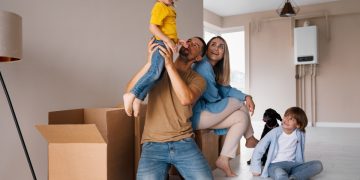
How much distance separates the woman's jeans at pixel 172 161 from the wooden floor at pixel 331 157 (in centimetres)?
75

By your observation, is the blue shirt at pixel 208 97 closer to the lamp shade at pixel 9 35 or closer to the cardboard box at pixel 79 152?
the cardboard box at pixel 79 152

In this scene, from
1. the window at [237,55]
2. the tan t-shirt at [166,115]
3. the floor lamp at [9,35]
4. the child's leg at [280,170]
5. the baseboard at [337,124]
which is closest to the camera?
the floor lamp at [9,35]

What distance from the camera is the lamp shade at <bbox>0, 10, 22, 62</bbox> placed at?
1.34 metres

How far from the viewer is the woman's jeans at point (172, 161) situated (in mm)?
1684

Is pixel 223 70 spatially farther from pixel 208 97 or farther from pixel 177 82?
pixel 177 82

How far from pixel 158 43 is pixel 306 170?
150 cm

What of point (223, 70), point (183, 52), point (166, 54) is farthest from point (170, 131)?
point (223, 70)

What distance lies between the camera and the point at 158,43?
1.72 m

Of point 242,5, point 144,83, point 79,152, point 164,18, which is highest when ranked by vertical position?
point 242,5

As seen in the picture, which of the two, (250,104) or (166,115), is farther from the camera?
(250,104)

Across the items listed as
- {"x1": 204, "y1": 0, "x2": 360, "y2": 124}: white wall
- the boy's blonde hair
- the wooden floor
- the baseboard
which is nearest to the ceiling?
{"x1": 204, "y1": 0, "x2": 360, "y2": 124}: white wall

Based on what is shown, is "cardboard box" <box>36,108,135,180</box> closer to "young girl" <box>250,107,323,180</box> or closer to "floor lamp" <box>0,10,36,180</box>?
"floor lamp" <box>0,10,36,180</box>

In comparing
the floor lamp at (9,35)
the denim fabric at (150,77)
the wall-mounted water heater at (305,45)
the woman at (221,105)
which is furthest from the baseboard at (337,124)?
the floor lamp at (9,35)

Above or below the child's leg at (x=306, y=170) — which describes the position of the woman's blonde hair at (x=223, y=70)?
above
